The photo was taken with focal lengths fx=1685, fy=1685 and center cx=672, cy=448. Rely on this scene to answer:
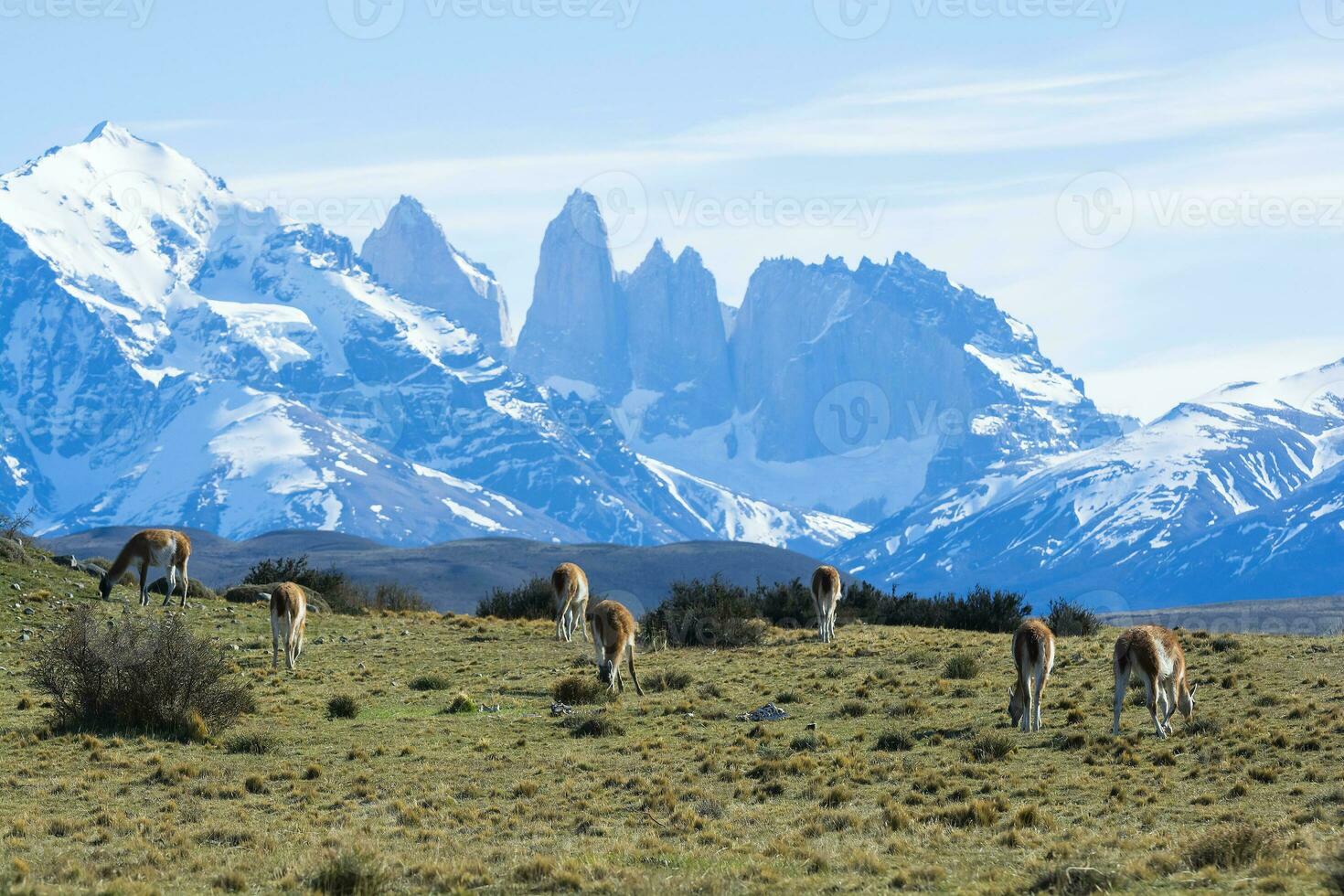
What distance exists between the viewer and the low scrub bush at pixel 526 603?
54.0 metres

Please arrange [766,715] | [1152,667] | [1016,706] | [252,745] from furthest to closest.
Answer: [766,715]
[1016,706]
[252,745]
[1152,667]

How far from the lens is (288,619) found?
104 ft

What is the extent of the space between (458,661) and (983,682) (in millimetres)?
11105

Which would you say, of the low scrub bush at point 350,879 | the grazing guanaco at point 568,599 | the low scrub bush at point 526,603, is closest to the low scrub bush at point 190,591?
the low scrub bush at point 526,603

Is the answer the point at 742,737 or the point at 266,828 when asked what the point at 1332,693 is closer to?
the point at 742,737

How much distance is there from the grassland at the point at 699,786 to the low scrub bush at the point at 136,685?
0.56 metres

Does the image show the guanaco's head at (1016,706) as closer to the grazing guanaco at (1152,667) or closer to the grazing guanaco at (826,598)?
the grazing guanaco at (1152,667)

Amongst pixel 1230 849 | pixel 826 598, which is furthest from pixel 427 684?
pixel 1230 849

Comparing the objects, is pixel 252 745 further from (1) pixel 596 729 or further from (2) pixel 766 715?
(2) pixel 766 715

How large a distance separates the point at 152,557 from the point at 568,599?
9755mm

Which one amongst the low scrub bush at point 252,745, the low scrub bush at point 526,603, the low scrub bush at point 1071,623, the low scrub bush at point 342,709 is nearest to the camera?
the low scrub bush at point 252,745

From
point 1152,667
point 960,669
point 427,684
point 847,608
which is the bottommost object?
point 427,684

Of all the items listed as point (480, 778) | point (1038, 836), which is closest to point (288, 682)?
point (480, 778)

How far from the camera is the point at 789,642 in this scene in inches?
1570
